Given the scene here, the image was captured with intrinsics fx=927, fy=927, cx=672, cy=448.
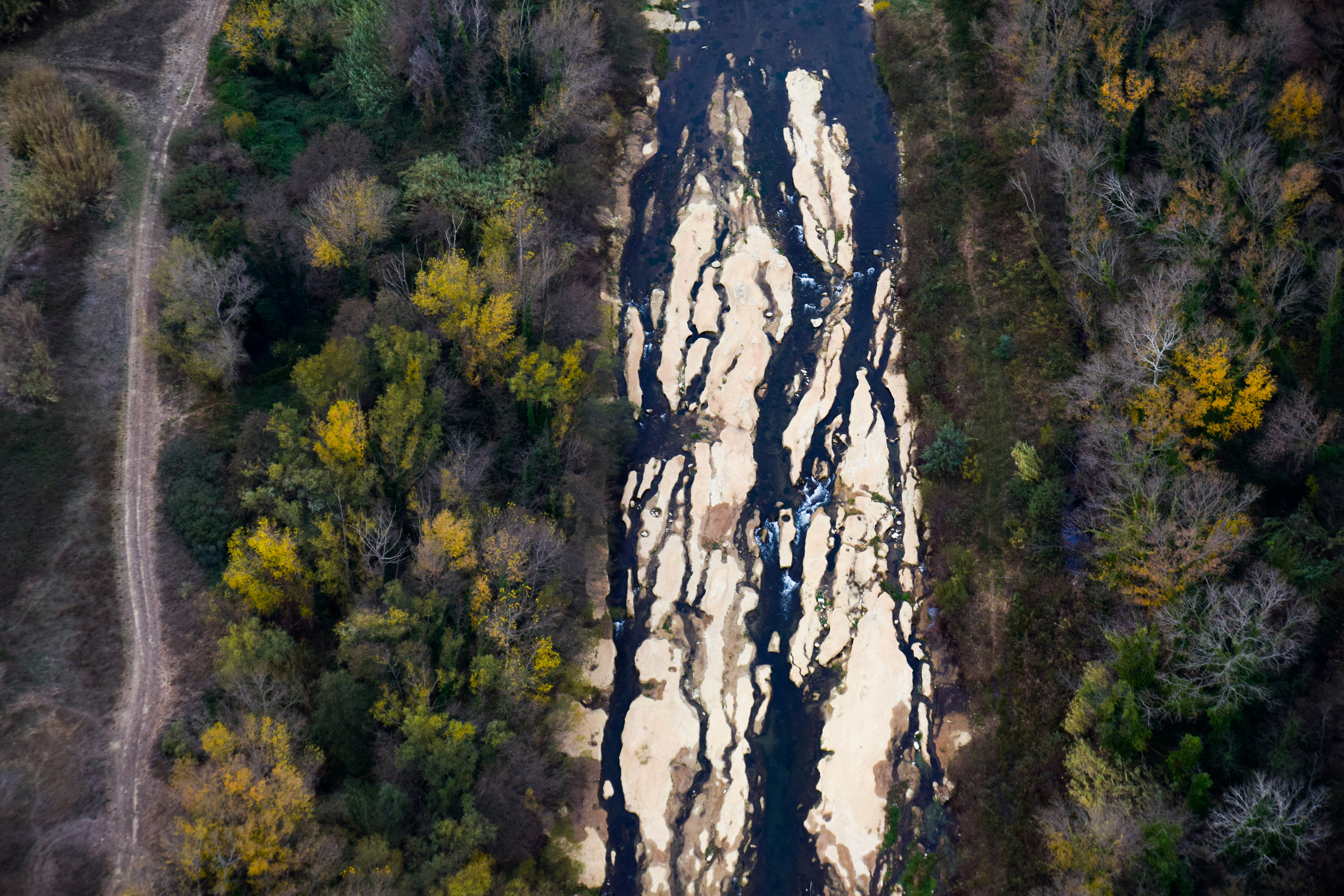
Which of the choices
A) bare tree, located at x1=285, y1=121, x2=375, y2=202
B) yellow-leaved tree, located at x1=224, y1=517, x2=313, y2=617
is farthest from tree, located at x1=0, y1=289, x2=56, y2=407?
bare tree, located at x1=285, y1=121, x2=375, y2=202

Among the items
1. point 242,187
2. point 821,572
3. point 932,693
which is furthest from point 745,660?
point 242,187

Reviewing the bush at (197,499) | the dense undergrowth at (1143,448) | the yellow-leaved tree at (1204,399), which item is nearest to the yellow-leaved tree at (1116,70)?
the dense undergrowth at (1143,448)

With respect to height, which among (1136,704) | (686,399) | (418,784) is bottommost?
(418,784)

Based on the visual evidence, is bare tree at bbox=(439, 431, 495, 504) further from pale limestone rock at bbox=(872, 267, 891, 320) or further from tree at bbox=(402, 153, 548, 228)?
pale limestone rock at bbox=(872, 267, 891, 320)

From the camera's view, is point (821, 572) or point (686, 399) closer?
point (821, 572)

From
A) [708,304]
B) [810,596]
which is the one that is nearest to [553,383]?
[708,304]

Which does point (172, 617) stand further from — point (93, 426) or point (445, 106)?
point (445, 106)

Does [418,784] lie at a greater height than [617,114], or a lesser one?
lesser

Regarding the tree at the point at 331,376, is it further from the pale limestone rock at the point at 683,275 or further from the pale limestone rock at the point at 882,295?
the pale limestone rock at the point at 882,295
